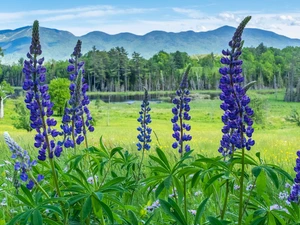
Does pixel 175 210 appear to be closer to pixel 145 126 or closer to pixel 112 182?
pixel 112 182

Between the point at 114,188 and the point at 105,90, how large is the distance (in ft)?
174

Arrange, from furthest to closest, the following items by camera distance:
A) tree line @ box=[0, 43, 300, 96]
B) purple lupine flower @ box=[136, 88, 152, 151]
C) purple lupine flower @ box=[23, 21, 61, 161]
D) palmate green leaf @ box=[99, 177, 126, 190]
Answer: tree line @ box=[0, 43, 300, 96], purple lupine flower @ box=[136, 88, 152, 151], purple lupine flower @ box=[23, 21, 61, 161], palmate green leaf @ box=[99, 177, 126, 190]

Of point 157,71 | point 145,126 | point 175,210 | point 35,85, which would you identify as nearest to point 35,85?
point 35,85

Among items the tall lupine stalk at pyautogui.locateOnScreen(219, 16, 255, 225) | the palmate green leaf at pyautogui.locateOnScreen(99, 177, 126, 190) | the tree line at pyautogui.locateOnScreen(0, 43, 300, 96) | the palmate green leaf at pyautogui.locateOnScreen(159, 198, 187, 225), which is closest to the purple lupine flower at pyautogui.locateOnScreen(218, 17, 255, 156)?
the tall lupine stalk at pyautogui.locateOnScreen(219, 16, 255, 225)

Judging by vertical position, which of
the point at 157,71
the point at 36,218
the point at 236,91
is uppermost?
the point at 157,71

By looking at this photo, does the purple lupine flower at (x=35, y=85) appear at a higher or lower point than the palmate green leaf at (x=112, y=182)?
higher

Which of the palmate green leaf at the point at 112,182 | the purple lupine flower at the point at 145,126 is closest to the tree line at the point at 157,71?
the purple lupine flower at the point at 145,126

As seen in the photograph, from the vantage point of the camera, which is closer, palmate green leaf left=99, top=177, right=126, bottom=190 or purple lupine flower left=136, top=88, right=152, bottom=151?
palmate green leaf left=99, top=177, right=126, bottom=190

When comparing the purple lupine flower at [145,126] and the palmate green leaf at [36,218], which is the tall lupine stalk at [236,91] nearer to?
the palmate green leaf at [36,218]

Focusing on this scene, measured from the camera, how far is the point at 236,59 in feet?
5.62

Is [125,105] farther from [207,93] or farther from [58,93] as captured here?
→ [58,93]

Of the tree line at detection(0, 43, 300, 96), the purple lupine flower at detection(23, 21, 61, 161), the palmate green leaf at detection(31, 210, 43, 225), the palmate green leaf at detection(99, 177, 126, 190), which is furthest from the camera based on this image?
the tree line at detection(0, 43, 300, 96)

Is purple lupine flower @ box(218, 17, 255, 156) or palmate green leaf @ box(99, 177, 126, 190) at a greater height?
purple lupine flower @ box(218, 17, 255, 156)

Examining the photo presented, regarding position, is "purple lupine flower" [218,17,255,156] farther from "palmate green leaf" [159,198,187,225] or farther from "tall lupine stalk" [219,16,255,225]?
"palmate green leaf" [159,198,187,225]
